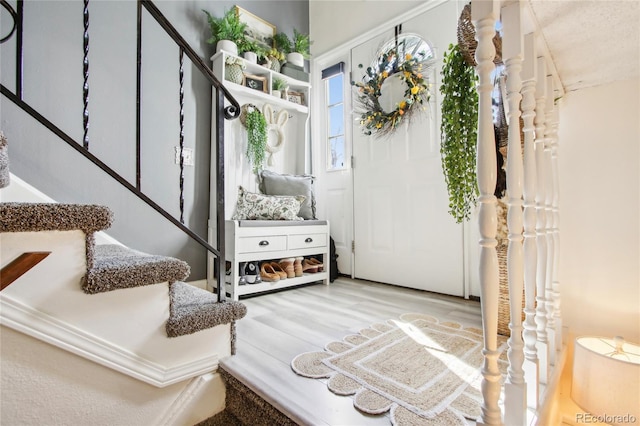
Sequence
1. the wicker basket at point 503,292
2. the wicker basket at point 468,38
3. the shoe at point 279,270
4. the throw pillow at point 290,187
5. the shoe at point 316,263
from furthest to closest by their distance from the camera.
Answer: the throw pillow at point 290,187 < the shoe at point 316,263 < the shoe at point 279,270 < the wicker basket at point 503,292 < the wicker basket at point 468,38

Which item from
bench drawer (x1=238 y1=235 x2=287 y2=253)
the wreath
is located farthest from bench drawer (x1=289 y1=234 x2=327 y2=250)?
the wreath

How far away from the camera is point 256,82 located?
2729 mm

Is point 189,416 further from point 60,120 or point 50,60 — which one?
point 50,60

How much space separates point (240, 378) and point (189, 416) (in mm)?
229

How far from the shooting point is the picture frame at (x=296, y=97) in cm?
300

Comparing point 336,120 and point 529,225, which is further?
point 336,120

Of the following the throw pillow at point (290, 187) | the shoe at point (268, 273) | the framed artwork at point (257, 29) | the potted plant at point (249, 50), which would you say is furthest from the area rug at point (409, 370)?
the framed artwork at point (257, 29)

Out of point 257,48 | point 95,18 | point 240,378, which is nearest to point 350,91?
point 257,48

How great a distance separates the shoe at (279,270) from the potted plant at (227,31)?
1749mm

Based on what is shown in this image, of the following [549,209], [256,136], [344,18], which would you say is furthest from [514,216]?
[344,18]

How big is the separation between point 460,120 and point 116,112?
2157 mm

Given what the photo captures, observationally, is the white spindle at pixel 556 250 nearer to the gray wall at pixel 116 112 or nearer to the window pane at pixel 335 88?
the window pane at pixel 335 88

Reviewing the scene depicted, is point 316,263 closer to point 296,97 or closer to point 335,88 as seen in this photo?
point 296,97

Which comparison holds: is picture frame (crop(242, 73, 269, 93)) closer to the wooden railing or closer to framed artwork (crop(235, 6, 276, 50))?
framed artwork (crop(235, 6, 276, 50))
